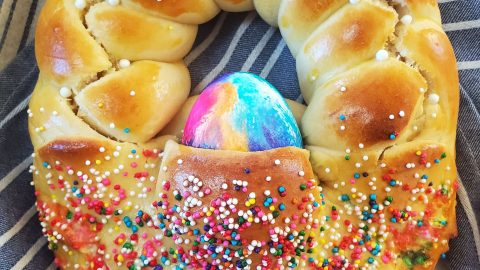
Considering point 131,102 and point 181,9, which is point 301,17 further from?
point 131,102

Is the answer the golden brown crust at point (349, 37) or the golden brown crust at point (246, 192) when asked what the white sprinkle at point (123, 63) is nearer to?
the golden brown crust at point (246, 192)

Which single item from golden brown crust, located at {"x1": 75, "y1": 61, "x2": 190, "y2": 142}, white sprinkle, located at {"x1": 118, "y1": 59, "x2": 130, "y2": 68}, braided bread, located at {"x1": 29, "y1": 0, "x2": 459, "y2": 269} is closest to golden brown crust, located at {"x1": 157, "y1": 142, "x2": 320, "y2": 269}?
braided bread, located at {"x1": 29, "y1": 0, "x2": 459, "y2": 269}

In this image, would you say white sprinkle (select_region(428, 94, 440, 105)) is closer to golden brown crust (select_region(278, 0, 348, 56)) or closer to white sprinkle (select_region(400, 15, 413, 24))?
white sprinkle (select_region(400, 15, 413, 24))

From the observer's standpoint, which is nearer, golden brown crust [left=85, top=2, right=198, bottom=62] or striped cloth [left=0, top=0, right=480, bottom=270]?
golden brown crust [left=85, top=2, right=198, bottom=62]

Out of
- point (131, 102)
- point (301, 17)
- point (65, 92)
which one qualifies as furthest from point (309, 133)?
point (65, 92)

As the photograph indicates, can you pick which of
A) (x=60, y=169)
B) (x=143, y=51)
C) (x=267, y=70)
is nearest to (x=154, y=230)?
(x=60, y=169)
